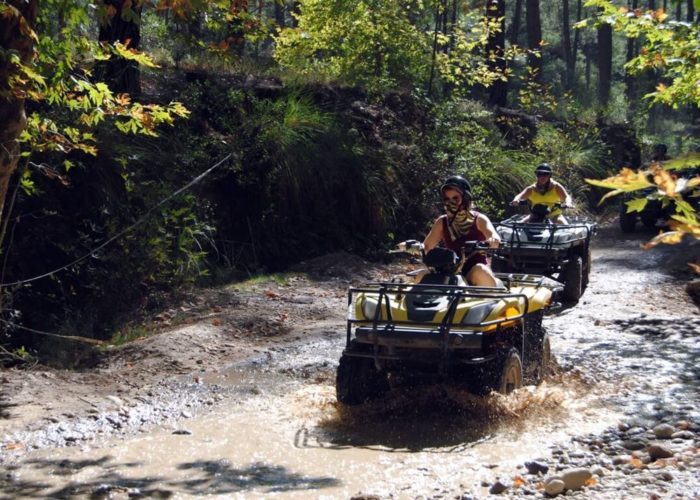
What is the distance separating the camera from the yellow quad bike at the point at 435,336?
7.10 meters

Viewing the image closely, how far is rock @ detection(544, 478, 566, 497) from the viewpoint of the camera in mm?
5637

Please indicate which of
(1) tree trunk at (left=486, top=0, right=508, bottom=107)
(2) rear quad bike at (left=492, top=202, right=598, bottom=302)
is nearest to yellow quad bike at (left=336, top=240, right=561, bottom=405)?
(2) rear quad bike at (left=492, top=202, right=598, bottom=302)

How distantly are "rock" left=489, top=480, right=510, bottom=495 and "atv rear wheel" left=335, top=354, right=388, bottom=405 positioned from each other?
6.19ft

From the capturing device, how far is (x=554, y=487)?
18.5 ft

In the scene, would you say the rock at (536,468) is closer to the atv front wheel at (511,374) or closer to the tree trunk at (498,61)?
the atv front wheel at (511,374)

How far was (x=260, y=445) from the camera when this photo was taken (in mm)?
6984

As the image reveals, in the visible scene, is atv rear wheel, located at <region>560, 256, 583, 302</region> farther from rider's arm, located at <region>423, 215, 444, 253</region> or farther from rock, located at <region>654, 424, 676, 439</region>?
rock, located at <region>654, 424, 676, 439</region>

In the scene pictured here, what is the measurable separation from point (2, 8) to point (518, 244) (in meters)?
8.22

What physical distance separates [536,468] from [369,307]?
6.53 ft

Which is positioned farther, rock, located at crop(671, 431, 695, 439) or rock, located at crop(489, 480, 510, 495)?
rock, located at crop(671, 431, 695, 439)

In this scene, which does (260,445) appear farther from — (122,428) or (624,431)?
(624,431)

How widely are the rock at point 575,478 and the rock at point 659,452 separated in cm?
78

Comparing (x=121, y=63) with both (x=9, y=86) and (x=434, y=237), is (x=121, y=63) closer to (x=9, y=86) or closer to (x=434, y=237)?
(x=434, y=237)

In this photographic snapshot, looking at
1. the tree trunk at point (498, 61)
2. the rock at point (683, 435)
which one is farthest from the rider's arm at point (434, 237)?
the tree trunk at point (498, 61)
